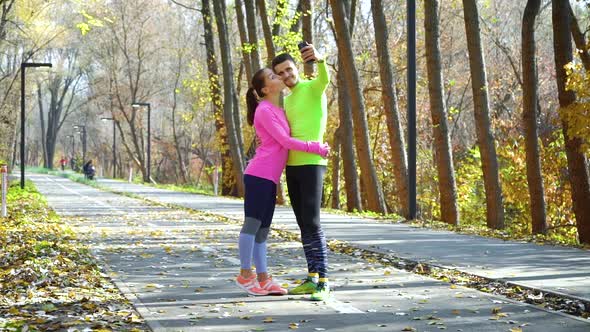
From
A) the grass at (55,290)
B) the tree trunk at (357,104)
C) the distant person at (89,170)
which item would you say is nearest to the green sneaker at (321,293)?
the grass at (55,290)

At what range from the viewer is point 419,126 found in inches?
1527

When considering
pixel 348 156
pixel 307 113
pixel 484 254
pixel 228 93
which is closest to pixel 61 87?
pixel 228 93

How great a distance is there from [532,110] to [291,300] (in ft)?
35.7

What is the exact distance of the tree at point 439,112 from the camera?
19.5m

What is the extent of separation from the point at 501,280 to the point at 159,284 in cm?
333

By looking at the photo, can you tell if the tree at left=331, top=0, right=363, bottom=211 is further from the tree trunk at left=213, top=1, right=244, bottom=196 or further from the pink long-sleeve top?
the pink long-sleeve top

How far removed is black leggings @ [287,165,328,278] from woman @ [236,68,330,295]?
0.15m

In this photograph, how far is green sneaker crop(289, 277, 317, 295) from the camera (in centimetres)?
777

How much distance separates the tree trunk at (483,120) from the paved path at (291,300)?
785 cm

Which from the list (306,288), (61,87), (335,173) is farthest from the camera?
(61,87)

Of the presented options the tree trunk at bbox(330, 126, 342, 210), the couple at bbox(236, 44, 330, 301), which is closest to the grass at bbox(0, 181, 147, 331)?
the couple at bbox(236, 44, 330, 301)

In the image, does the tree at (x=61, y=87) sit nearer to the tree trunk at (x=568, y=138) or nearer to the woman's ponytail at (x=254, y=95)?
the tree trunk at (x=568, y=138)

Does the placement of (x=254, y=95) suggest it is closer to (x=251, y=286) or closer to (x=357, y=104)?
(x=251, y=286)

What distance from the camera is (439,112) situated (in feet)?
64.4
